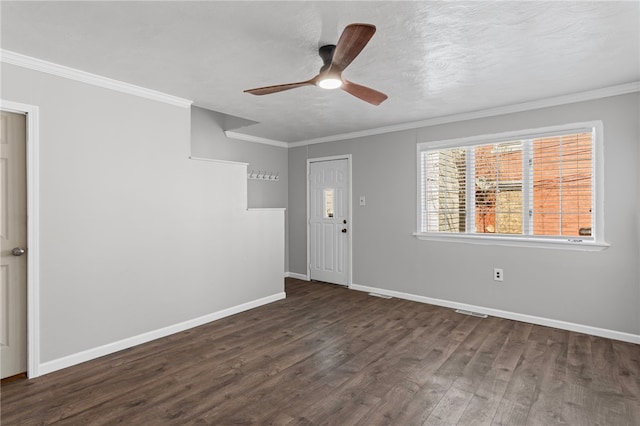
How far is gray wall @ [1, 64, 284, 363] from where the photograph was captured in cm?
281

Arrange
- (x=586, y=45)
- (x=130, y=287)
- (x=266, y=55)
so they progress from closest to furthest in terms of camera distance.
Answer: (x=586, y=45)
(x=266, y=55)
(x=130, y=287)

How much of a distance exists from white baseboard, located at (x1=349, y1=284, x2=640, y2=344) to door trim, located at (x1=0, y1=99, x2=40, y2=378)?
3.85 metres

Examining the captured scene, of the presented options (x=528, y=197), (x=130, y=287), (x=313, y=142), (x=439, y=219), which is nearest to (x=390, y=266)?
(x=439, y=219)

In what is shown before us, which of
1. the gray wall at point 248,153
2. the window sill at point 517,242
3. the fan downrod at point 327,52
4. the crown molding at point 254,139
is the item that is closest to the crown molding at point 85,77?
the gray wall at point 248,153

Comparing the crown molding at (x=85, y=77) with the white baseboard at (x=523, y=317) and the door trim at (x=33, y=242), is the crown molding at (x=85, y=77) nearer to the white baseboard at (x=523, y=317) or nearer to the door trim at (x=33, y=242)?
the door trim at (x=33, y=242)

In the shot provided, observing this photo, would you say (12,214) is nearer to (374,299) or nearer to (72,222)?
(72,222)

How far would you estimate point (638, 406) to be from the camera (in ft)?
7.48

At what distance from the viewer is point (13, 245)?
2.68m

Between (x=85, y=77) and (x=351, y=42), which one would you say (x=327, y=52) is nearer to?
(x=351, y=42)

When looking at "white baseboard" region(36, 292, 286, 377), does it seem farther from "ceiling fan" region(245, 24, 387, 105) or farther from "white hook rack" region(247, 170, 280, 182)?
"ceiling fan" region(245, 24, 387, 105)

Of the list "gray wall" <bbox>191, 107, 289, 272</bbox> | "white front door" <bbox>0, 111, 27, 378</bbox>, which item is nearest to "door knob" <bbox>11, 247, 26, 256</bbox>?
"white front door" <bbox>0, 111, 27, 378</bbox>

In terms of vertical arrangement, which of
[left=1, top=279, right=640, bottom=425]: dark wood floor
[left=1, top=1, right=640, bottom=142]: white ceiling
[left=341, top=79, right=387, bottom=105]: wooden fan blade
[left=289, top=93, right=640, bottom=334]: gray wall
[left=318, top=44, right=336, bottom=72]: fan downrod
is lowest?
[left=1, top=279, right=640, bottom=425]: dark wood floor

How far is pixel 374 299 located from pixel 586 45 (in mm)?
3533

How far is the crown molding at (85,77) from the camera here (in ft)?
8.51
